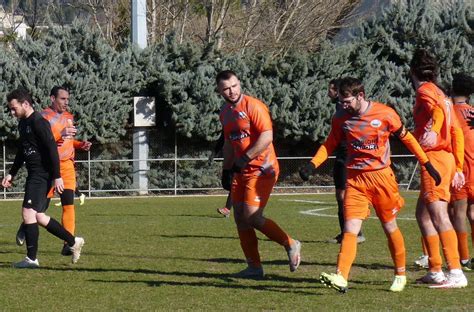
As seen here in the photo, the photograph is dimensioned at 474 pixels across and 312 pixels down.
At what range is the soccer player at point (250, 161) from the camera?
A: 947 centimetres

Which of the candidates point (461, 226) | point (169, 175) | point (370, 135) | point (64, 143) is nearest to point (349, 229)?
point (370, 135)

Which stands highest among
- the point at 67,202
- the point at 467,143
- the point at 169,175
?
the point at 467,143

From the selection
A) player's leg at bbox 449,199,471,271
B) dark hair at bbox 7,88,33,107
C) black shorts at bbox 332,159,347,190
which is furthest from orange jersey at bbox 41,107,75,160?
player's leg at bbox 449,199,471,271

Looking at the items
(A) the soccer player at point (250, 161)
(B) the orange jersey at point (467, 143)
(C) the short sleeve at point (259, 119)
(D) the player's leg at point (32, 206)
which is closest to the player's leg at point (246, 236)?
(A) the soccer player at point (250, 161)

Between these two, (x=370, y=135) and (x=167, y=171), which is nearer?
(x=370, y=135)

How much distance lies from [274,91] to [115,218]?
34.1 feet

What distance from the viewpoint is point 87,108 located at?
26719mm

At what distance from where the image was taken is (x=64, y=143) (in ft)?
40.5

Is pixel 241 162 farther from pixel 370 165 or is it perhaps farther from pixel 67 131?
pixel 67 131

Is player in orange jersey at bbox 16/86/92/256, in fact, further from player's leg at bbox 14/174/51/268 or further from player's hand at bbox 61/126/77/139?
player's leg at bbox 14/174/51/268

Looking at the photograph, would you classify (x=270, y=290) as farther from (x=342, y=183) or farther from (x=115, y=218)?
(x=115, y=218)

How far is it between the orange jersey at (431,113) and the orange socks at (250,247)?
188 centimetres

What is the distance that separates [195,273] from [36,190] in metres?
1.91

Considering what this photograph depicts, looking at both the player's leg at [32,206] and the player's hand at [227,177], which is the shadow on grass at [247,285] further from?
the player's leg at [32,206]
